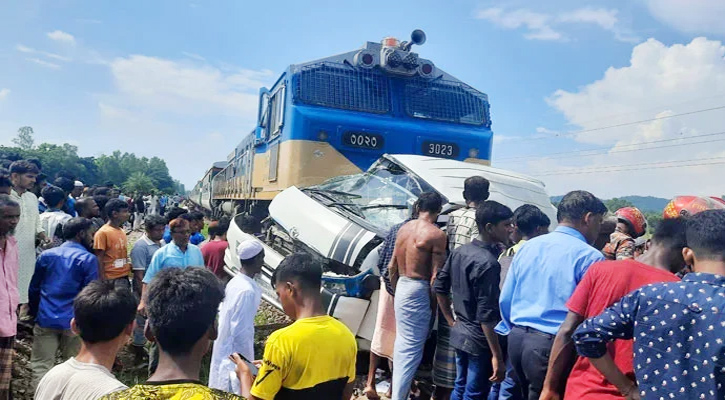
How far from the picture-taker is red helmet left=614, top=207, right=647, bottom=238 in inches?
179

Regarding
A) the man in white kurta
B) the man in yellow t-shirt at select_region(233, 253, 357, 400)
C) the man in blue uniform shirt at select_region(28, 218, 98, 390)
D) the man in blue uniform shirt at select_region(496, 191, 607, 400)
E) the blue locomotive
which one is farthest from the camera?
the blue locomotive

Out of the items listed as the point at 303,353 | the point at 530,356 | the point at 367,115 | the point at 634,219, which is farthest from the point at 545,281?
the point at 367,115

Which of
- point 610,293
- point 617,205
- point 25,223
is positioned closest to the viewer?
point 610,293

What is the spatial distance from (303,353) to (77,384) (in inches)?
32.0

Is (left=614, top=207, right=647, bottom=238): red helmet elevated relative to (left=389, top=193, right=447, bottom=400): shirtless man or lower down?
elevated

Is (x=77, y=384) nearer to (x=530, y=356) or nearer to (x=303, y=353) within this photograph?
(x=303, y=353)

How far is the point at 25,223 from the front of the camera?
4.36 meters

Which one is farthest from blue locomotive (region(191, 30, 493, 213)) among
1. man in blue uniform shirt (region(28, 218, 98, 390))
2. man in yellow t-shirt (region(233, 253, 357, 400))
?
man in yellow t-shirt (region(233, 253, 357, 400))

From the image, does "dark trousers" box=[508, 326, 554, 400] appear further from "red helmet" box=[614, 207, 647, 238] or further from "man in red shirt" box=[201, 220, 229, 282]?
"man in red shirt" box=[201, 220, 229, 282]

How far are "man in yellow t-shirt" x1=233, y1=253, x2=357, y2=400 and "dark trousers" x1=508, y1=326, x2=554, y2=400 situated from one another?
1.13m

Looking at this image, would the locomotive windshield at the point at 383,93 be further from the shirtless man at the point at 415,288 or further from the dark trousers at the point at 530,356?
the dark trousers at the point at 530,356

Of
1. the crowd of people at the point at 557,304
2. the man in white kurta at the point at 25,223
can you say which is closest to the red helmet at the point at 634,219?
the crowd of people at the point at 557,304

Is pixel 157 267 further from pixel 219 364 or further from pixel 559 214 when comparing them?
pixel 559 214

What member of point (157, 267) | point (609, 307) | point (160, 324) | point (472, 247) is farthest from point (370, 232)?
point (160, 324)
